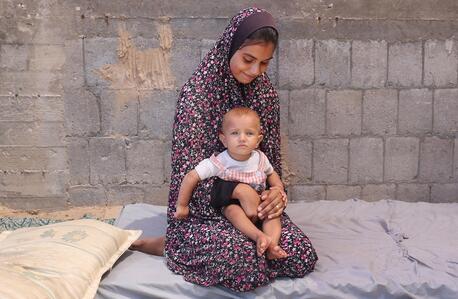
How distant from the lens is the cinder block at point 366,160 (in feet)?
13.4

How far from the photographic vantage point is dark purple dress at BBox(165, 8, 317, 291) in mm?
2451

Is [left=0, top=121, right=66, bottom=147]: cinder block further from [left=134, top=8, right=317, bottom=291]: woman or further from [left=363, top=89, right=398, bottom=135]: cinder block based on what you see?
[left=363, top=89, right=398, bottom=135]: cinder block

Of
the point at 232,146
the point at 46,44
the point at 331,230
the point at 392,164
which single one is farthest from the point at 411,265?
the point at 46,44

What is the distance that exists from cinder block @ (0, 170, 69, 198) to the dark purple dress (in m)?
1.55

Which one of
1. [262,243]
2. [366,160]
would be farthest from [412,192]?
[262,243]

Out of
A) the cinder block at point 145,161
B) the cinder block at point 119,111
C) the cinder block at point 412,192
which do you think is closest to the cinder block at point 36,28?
the cinder block at point 119,111

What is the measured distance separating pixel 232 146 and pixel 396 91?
1.91 m

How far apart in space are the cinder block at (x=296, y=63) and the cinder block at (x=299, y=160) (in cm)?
→ 43

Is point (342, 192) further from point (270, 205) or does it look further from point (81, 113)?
point (81, 113)

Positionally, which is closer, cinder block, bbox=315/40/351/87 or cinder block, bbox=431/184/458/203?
cinder block, bbox=315/40/351/87

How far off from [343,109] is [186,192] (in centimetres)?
180

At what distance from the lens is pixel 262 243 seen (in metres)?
2.42

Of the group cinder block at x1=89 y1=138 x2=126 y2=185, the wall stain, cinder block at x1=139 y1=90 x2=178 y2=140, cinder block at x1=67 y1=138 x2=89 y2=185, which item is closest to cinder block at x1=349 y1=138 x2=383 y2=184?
cinder block at x1=139 y1=90 x2=178 y2=140

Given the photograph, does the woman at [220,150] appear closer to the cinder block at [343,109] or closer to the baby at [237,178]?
the baby at [237,178]
